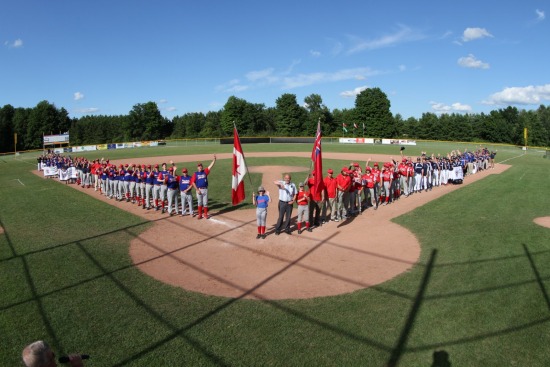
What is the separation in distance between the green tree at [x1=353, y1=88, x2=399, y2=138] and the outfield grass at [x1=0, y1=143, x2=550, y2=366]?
79.6 meters

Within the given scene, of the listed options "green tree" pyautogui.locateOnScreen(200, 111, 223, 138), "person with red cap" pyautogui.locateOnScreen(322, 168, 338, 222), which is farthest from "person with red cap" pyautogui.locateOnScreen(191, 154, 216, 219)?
"green tree" pyautogui.locateOnScreen(200, 111, 223, 138)

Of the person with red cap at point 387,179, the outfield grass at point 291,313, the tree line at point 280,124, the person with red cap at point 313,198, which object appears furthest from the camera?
the tree line at point 280,124

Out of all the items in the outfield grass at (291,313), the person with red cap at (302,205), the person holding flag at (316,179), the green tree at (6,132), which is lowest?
the outfield grass at (291,313)

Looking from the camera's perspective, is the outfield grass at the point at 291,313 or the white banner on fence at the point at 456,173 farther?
the white banner on fence at the point at 456,173

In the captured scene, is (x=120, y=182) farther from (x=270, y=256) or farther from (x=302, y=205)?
(x=270, y=256)

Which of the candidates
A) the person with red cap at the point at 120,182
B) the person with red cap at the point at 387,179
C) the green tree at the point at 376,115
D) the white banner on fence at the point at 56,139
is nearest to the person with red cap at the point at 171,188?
the person with red cap at the point at 120,182

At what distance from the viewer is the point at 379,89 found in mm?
91000

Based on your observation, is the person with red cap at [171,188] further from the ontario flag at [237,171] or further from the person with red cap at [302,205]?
the person with red cap at [302,205]

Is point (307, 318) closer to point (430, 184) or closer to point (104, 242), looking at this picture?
point (104, 242)

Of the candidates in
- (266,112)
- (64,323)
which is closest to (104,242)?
Answer: (64,323)

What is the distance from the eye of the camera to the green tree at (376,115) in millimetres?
88312

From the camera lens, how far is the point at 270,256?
33.1 feet

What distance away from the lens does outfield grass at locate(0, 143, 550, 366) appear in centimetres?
561

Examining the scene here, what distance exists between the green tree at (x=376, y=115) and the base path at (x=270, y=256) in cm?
7768
